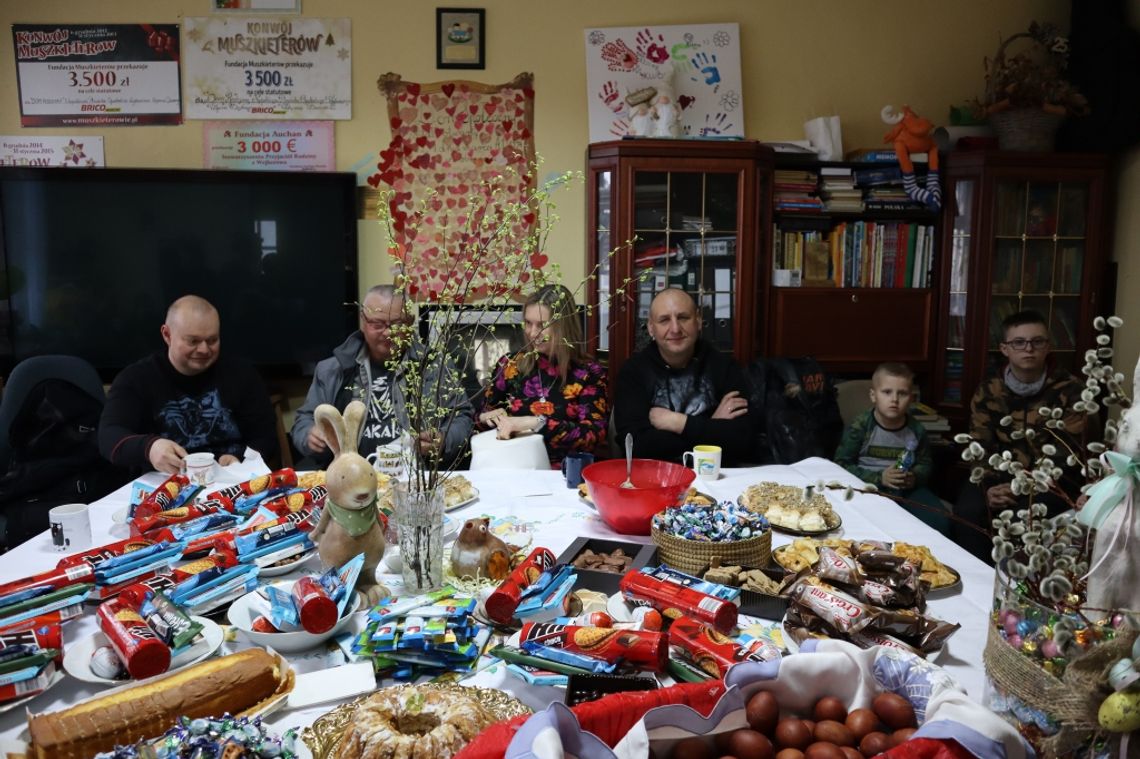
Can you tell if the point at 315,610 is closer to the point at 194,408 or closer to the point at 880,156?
the point at 194,408

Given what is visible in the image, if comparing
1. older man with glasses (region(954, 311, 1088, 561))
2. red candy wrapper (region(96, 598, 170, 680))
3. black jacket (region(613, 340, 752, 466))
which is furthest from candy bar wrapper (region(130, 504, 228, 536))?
older man with glasses (region(954, 311, 1088, 561))

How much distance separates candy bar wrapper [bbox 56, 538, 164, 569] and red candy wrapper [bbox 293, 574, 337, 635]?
433 mm

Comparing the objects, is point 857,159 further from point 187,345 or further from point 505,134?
point 187,345

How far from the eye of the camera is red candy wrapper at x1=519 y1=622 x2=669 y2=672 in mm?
1089

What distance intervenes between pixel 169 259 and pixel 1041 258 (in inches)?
155

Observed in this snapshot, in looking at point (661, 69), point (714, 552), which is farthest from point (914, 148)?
point (714, 552)

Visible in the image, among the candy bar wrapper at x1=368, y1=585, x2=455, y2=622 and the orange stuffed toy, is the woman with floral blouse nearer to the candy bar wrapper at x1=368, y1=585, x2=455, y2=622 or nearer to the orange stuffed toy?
the candy bar wrapper at x1=368, y1=585, x2=455, y2=622

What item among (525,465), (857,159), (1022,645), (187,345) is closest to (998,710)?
(1022,645)

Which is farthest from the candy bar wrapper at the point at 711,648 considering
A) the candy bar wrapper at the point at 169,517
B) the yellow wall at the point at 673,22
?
the yellow wall at the point at 673,22

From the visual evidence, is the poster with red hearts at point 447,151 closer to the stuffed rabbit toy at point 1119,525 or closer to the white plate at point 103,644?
the white plate at point 103,644

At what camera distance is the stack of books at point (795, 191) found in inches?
147

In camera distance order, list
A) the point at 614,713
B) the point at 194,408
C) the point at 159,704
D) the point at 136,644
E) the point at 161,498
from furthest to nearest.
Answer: the point at 194,408 → the point at 161,498 → the point at 136,644 → the point at 159,704 → the point at 614,713

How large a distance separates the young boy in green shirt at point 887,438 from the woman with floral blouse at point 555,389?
0.88 meters

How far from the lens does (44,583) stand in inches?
51.0
